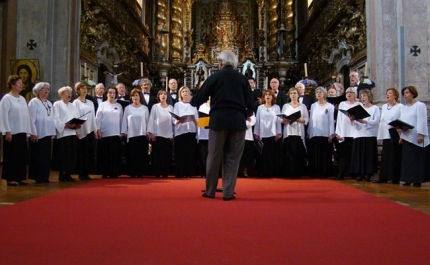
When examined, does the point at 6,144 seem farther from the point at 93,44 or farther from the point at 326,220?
the point at 93,44

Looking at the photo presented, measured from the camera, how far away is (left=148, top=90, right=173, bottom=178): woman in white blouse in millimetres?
8469

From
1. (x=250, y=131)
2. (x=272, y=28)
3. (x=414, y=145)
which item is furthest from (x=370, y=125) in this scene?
(x=272, y=28)

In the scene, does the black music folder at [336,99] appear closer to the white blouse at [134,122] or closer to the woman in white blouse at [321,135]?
the woman in white blouse at [321,135]

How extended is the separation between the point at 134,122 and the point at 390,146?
4.42 meters

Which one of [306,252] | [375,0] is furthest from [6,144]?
[375,0]

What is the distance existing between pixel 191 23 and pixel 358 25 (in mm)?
12966

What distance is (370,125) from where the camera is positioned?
25.9 ft

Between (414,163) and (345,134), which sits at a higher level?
(345,134)

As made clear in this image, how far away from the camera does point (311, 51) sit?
1900 cm

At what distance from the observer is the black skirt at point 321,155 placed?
8539mm

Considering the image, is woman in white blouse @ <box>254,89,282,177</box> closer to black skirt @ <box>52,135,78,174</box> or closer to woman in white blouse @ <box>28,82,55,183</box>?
black skirt @ <box>52,135,78,174</box>

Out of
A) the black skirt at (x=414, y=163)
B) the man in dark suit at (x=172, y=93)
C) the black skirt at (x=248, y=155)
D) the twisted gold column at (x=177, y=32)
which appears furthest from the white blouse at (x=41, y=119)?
the twisted gold column at (x=177, y=32)

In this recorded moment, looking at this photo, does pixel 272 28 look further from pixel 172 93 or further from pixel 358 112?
pixel 358 112

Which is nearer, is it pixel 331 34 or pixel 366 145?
pixel 366 145
